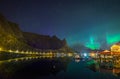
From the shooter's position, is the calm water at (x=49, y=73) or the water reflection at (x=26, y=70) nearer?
the water reflection at (x=26, y=70)

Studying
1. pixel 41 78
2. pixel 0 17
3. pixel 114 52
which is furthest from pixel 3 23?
pixel 41 78

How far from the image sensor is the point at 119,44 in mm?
81250

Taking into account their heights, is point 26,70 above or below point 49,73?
above

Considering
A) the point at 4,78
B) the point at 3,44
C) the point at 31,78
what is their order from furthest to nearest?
the point at 3,44 < the point at 31,78 < the point at 4,78

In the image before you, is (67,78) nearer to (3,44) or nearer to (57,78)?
(57,78)

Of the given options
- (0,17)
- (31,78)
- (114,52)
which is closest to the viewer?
(31,78)

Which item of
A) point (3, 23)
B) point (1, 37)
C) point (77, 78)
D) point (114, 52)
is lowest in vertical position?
point (77, 78)

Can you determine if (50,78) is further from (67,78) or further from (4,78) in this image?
(4,78)

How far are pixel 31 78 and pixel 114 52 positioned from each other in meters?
52.7

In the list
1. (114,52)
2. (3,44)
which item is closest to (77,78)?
(114,52)

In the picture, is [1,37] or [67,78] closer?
[67,78]

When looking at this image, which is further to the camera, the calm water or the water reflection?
the calm water

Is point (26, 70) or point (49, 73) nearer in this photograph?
point (49, 73)

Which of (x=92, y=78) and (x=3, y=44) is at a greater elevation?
(x=3, y=44)
